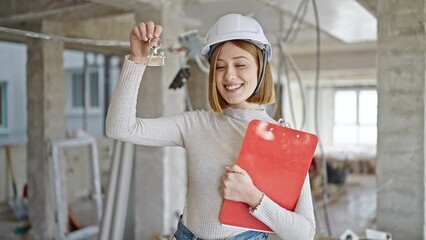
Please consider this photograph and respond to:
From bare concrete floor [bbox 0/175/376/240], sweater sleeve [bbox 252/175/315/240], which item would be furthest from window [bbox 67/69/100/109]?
sweater sleeve [bbox 252/175/315/240]

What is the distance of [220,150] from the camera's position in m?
1.13

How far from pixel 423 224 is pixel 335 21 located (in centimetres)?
318

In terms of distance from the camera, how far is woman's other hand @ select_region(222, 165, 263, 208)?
1023mm

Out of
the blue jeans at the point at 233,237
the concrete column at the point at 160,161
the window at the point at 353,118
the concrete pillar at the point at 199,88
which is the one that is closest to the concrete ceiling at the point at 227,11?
the concrete column at the point at 160,161

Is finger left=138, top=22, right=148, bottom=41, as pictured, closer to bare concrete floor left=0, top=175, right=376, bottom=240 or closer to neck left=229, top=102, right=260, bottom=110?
neck left=229, top=102, right=260, bottom=110

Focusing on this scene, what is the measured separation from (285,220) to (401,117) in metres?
1.63

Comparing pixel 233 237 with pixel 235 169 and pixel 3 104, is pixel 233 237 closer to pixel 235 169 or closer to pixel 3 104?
pixel 235 169

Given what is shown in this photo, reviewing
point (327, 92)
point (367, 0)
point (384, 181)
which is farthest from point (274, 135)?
point (327, 92)

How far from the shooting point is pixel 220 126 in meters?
1.18

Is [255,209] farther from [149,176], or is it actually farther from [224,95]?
[149,176]

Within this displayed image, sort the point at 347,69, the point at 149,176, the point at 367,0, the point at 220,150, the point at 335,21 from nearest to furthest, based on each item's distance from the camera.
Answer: the point at 220,150 → the point at 367,0 → the point at 149,176 → the point at 335,21 → the point at 347,69

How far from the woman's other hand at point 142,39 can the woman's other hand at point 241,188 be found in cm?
33

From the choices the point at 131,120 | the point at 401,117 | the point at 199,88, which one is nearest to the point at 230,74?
the point at 131,120

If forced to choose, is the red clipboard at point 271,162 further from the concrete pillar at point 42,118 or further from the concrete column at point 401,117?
the concrete pillar at point 42,118
